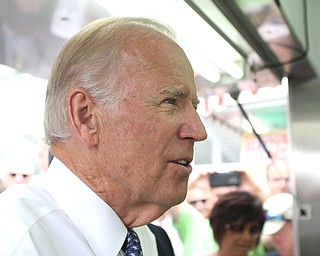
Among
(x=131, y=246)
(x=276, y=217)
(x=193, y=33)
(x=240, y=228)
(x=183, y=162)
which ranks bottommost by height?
(x=276, y=217)

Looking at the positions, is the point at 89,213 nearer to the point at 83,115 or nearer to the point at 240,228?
the point at 83,115

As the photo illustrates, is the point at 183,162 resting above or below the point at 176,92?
below

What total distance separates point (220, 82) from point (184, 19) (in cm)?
71

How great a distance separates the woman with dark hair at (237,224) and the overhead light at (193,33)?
49 cm

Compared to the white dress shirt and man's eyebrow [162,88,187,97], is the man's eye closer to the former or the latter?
man's eyebrow [162,88,187,97]

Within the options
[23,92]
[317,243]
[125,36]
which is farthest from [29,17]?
[317,243]

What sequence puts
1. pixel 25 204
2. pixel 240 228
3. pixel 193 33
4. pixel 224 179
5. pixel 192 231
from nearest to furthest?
pixel 25 204 → pixel 193 33 → pixel 240 228 → pixel 192 231 → pixel 224 179

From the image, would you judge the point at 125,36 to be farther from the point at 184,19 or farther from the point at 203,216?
the point at 203,216

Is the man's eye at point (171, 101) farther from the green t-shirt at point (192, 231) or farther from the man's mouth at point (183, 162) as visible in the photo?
the green t-shirt at point (192, 231)

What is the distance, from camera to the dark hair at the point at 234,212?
1.75 m

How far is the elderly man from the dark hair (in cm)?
94

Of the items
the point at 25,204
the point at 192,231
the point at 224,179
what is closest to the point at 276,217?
the point at 224,179

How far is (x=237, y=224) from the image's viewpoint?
1747 mm

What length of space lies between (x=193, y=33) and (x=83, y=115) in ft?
2.55
